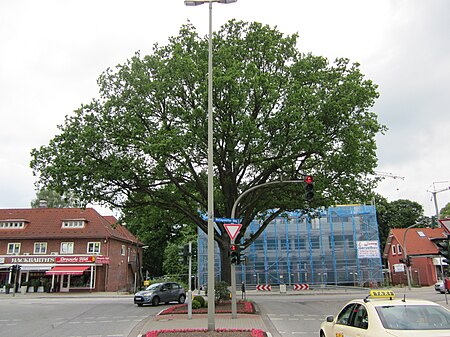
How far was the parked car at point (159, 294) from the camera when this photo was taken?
1009 inches

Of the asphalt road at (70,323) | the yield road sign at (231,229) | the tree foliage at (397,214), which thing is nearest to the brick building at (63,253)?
the asphalt road at (70,323)

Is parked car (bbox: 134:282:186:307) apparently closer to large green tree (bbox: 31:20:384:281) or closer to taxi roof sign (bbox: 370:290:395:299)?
large green tree (bbox: 31:20:384:281)

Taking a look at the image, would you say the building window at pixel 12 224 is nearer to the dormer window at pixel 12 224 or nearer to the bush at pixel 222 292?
the dormer window at pixel 12 224

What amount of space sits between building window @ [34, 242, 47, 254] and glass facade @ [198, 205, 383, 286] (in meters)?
16.7

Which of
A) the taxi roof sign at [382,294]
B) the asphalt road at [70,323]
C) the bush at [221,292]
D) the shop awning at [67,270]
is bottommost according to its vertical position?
the asphalt road at [70,323]

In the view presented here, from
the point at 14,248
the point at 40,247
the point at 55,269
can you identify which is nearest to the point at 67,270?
the point at 55,269

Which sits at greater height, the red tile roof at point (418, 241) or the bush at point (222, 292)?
the red tile roof at point (418, 241)

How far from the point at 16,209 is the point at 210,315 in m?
45.2

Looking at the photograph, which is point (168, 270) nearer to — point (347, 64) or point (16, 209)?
point (16, 209)

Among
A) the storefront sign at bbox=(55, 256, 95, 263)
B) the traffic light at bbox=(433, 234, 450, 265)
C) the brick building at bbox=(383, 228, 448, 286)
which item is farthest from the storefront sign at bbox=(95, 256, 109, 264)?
the traffic light at bbox=(433, 234, 450, 265)

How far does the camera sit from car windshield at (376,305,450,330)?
6.34 meters

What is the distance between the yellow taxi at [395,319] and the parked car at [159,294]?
776 inches

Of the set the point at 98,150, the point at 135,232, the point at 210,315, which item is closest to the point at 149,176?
the point at 98,150

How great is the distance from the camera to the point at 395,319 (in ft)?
21.4
